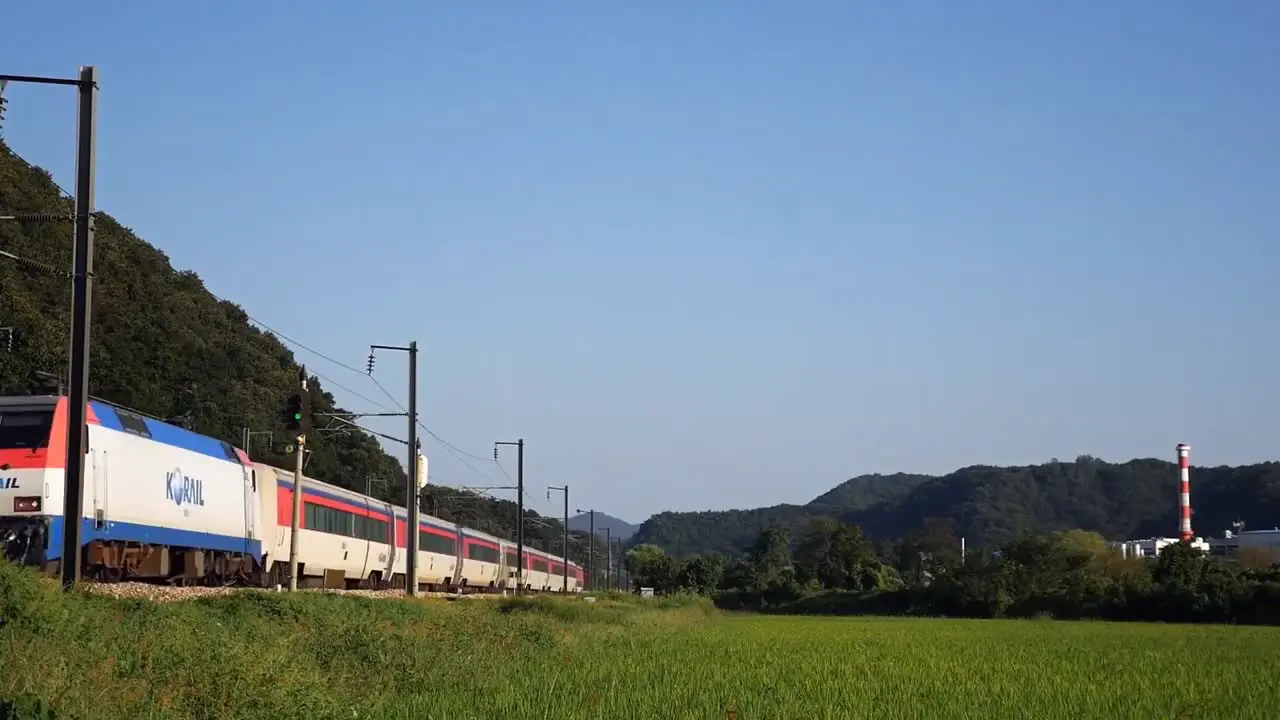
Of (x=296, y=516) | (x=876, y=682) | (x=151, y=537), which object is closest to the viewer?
(x=876, y=682)

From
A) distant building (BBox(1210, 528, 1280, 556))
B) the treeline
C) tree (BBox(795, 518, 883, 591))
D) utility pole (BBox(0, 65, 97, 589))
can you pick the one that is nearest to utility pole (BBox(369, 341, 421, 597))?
utility pole (BBox(0, 65, 97, 589))

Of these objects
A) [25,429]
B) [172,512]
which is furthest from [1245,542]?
[25,429]

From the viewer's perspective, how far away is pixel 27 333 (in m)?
50.2

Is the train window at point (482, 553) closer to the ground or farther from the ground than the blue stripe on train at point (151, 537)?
closer to the ground

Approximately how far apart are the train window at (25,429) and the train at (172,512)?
2 cm

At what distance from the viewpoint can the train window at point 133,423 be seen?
2645 centimetres

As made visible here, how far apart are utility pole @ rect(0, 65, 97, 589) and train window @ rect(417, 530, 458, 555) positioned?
33570 mm

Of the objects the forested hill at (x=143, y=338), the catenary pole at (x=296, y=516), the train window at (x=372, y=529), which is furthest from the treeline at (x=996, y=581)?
the catenary pole at (x=296, y=516)

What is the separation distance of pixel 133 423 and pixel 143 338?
122 feet

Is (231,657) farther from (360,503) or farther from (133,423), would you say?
(360,503)

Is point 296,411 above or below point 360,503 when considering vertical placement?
above

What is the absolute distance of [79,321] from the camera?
64.6 ft

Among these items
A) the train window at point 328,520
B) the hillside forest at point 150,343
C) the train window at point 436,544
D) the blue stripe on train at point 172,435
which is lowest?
the train window at point 436,544

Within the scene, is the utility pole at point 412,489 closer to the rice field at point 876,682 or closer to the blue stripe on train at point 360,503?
the blue stripe on train at point 360,503
